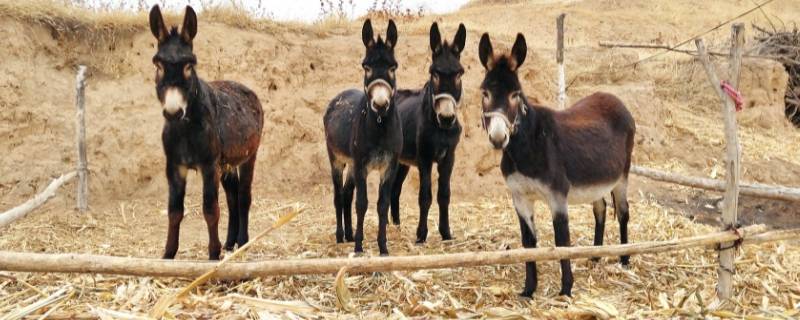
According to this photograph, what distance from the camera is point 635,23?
29.3 metres

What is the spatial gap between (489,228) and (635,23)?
2551cm

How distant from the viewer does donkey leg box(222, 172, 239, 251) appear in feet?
19.9

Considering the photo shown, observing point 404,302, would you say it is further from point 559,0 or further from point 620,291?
Answer: point 559,0

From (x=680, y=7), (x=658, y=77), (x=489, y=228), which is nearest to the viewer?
(x=489, y=228)

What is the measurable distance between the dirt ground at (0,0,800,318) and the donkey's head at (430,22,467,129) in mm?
1319

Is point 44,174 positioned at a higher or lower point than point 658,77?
lower

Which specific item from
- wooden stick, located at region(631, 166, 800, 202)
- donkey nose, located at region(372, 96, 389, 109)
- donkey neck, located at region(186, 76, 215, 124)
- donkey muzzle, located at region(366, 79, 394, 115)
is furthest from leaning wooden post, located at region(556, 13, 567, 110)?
donkey neck, located at region(186, 76, 215, 124)

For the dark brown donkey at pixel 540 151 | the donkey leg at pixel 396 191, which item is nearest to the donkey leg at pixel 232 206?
the donkey leg at pixel 396 191

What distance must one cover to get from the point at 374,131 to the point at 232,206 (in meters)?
1.70

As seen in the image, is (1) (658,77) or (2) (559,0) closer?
(1) (658,77)

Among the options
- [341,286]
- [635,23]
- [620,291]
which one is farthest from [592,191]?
[635,23]

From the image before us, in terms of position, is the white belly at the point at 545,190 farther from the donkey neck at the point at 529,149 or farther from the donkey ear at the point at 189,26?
the donkey ear at the point at 189,26

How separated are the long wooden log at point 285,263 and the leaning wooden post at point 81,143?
5.22 meters

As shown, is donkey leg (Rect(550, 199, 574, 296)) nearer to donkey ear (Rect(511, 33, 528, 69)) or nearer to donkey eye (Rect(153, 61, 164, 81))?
donkey ear (Rect(511, 33, 528, 69))
